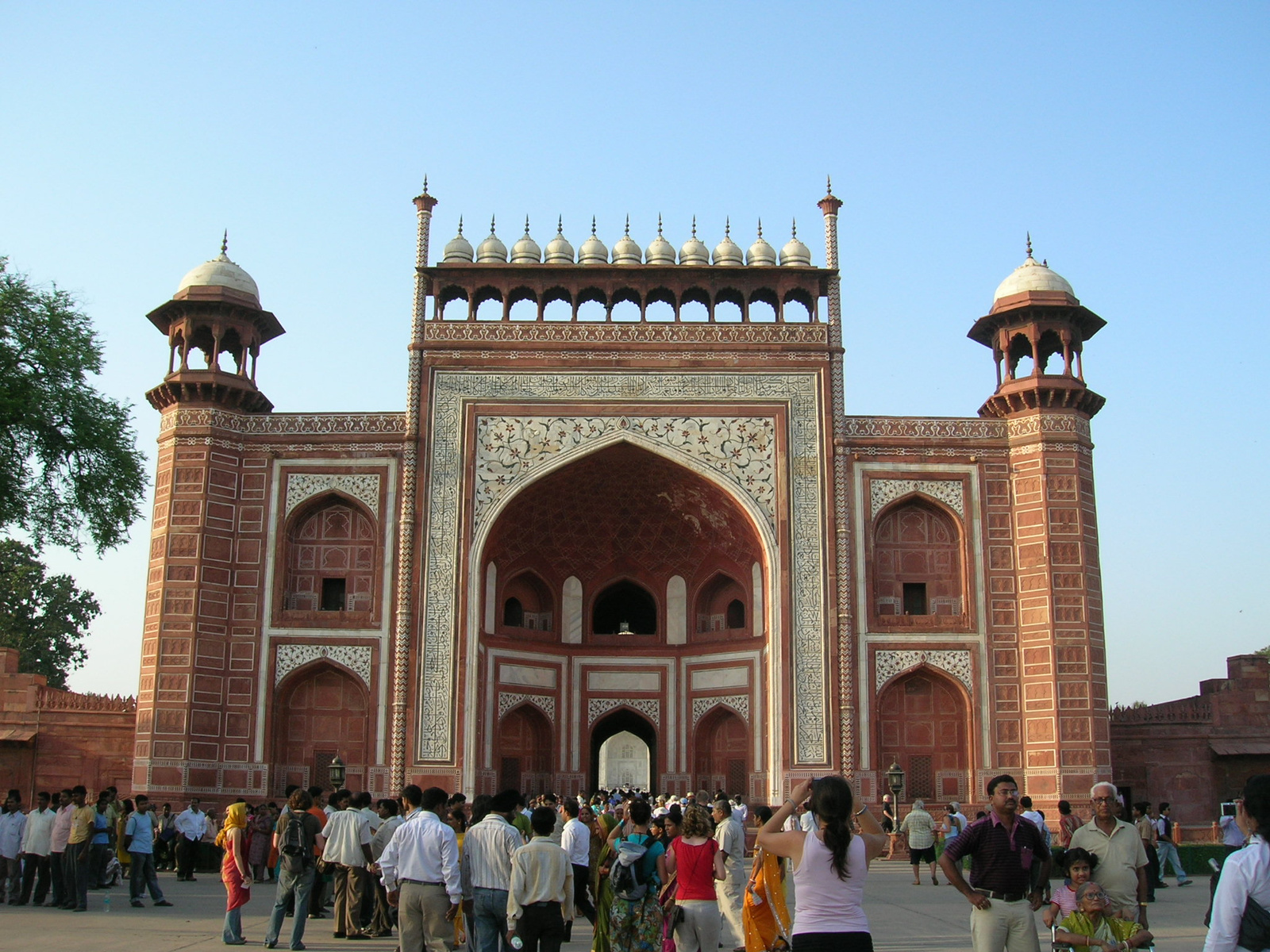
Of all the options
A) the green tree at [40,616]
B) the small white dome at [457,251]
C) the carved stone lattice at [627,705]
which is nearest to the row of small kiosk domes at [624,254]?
the small white dome at [457,251]

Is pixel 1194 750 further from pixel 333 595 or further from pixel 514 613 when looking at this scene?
pixel 333 595

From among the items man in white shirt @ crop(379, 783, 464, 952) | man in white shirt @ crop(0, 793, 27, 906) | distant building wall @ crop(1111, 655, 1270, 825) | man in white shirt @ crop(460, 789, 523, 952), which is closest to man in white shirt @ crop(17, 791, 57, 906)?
man in white shirt @ crop(0, 793, 27, 906)

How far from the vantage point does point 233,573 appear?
22.8 m

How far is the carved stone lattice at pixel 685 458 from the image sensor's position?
72.4 feet

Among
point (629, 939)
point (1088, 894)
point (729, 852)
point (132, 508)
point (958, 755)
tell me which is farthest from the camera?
point (958, 755)

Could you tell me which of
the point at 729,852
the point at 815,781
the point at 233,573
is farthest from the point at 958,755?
the point at 815,781

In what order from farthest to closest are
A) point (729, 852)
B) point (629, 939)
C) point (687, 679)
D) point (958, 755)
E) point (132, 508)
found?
point (687, 679), point (958, 755), point (132, 508), point (729, 852), point (629, 939)

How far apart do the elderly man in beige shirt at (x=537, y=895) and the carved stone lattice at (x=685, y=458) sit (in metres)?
15.2

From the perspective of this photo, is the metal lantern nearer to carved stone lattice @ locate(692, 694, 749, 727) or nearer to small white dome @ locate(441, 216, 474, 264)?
carved stone lattice @ locate(692, 694, 749, 727)

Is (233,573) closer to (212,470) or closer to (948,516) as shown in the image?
(212,470)

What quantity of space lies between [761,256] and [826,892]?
65.3 ft

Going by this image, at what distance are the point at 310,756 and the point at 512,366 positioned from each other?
24.6 ft

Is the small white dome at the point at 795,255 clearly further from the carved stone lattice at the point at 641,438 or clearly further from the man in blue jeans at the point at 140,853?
the man in blue jeans at the point at 140,853

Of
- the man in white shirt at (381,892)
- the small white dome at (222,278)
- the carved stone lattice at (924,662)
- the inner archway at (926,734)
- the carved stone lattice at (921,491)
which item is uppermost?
the small white dome at (222,278)
